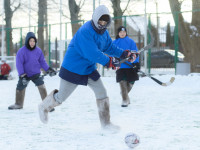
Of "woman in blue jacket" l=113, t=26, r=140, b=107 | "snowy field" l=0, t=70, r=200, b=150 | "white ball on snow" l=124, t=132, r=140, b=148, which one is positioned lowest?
"snowy field" l=0, t=70, r=200, b=150

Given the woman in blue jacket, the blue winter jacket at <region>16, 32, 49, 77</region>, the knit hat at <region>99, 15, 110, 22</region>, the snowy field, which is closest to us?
the snowy field

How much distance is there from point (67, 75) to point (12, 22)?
74.0 ft

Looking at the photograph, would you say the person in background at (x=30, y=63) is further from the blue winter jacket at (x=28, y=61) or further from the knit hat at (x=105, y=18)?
the knit hat at (x=105, y=18)

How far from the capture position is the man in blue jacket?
4340 millimetres

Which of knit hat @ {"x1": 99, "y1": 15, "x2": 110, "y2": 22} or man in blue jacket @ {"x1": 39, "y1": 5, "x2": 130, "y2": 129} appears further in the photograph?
knit hat @ {"x1": 99, "y1": 15, "x2": 110, "y2": 22}

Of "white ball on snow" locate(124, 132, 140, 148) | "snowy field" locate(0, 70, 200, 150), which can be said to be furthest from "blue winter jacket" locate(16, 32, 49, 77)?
"white ball on snow" locate(124, 132, 140, 148)

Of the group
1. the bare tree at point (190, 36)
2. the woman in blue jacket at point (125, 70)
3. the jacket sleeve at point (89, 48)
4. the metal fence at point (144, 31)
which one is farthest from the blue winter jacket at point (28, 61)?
the bare tree at point (190, 36)

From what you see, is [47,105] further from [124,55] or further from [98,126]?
[124,55]

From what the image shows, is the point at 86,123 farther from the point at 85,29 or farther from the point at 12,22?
A: the point at 12,22

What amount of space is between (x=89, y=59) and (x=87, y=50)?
0.11 meters

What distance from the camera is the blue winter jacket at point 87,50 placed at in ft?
14.2

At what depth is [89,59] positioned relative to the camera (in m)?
4.34

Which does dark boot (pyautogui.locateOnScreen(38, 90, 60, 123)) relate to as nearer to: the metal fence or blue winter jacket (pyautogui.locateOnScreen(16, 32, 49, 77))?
blue winter jacket (pyautogui.locateOnScreen(16, 32, 49, 77))

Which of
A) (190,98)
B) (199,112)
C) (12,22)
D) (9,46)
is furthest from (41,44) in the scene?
(199,112)
